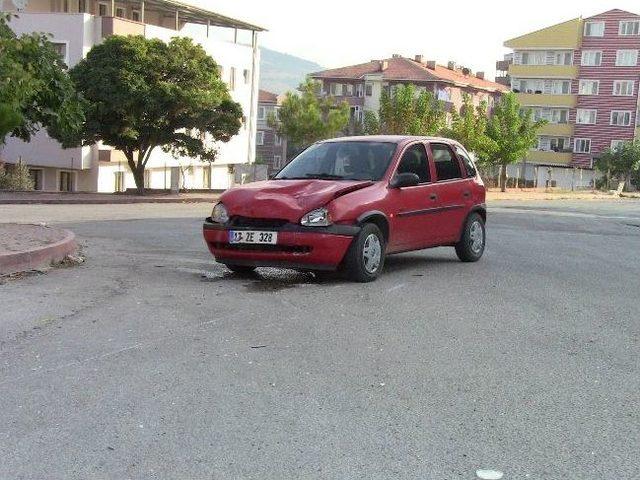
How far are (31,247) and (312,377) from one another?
561cm

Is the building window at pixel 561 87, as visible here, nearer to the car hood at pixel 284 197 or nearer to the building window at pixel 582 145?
the building window at pixel 582 145

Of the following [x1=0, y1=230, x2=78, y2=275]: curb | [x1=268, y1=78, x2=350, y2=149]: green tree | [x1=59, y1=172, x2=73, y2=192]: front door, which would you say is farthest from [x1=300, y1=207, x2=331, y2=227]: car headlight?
[x1=268, y1=78, x2=350, y2=149]: green tree

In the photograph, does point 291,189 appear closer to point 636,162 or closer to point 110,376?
point 110,376

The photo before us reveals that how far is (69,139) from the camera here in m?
33.4

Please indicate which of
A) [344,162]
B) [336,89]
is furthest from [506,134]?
[344,162]

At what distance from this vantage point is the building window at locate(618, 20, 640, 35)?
295ft

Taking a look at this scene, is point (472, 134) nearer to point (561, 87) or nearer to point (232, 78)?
point (232, 78)

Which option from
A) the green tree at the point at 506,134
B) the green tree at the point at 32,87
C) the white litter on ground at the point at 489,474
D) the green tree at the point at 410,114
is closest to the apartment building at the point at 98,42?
the green tree at the point at 410,114

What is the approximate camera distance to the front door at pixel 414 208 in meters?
10.3

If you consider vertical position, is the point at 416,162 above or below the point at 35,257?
above

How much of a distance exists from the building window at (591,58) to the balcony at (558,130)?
623cm

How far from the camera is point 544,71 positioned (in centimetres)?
9588

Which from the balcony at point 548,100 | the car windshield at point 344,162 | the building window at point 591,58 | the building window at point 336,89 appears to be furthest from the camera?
the building window at point 336,89

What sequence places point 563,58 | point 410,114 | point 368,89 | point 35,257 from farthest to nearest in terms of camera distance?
point 368,89 → point 563,58 → point 410,114 → point 35,257
